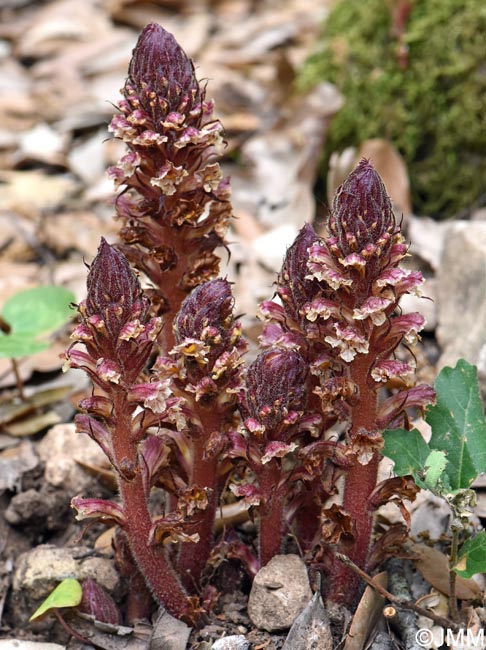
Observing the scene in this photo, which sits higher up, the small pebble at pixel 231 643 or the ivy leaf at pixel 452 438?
the ivy leaf at pixel 452 438

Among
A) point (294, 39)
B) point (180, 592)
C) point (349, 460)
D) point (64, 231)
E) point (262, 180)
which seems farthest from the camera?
point (294, 39)

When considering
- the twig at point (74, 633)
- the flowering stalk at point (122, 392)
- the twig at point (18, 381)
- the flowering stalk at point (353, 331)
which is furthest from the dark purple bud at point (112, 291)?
the twig at point (18, 381)

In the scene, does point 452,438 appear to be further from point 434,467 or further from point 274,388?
point 274,388

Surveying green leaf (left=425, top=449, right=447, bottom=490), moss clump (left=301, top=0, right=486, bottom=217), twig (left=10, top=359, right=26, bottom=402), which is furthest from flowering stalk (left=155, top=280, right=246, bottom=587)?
moss clump (left=301, top=0, right=486, bottom=217)

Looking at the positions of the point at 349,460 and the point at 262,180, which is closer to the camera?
the point at 349,460

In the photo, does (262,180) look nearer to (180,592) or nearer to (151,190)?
(151,190)

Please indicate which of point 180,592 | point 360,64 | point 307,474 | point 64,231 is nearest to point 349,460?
point 307,474

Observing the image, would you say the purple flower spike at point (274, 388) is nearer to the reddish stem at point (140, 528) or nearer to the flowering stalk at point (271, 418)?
the flowering stalk at point (271, 418)
